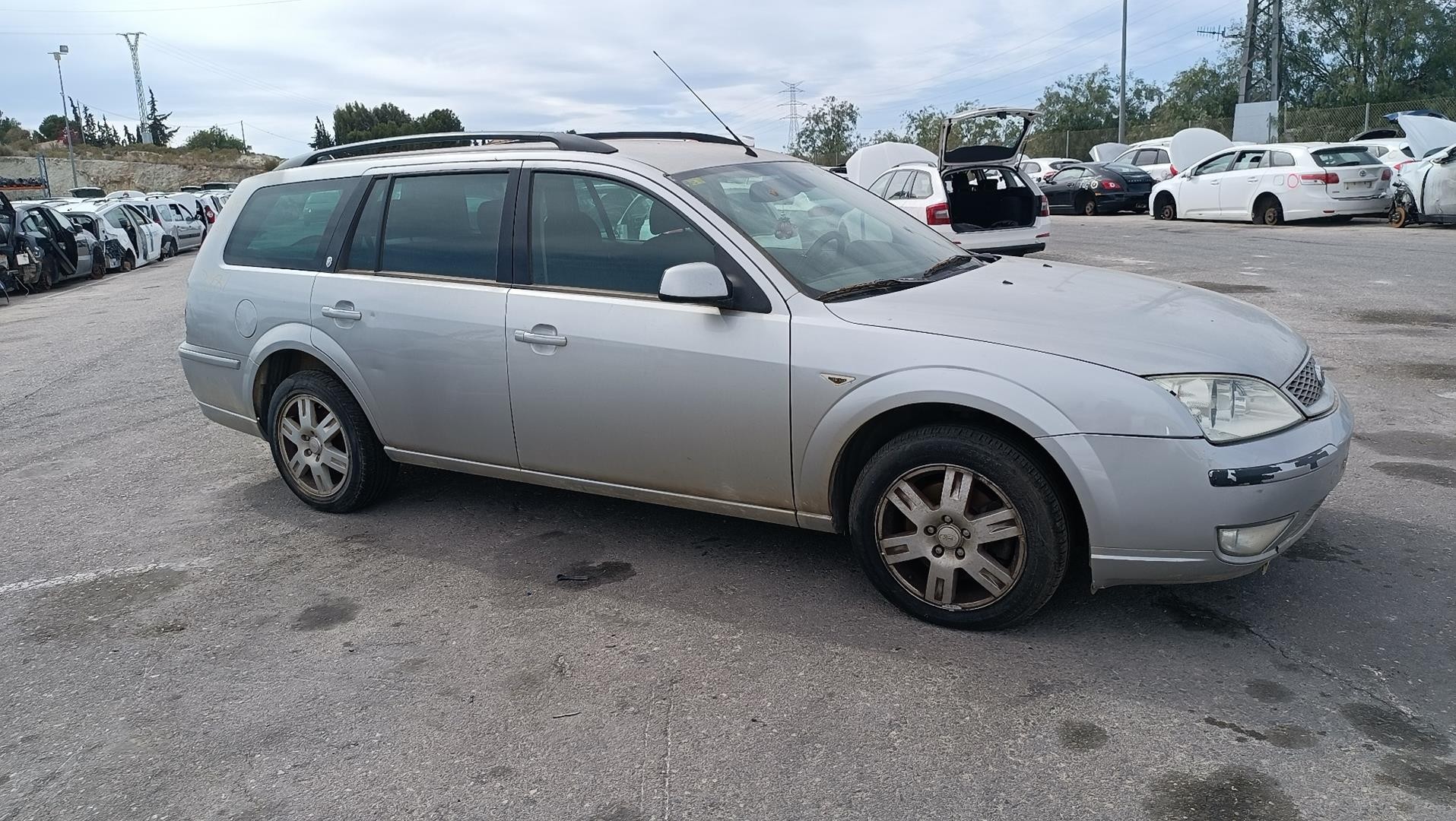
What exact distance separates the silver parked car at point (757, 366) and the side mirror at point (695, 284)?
0.01 m

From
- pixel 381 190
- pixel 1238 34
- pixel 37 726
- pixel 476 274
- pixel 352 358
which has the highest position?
pixel 1238 34

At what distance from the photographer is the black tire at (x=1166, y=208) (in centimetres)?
2245

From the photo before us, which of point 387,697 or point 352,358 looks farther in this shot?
point 352,358

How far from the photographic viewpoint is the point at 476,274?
477 centimetres

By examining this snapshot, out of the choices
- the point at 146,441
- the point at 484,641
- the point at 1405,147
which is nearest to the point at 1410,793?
the point at 484,641

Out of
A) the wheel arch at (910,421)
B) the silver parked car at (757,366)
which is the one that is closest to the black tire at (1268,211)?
the silver parked car at (757,366)

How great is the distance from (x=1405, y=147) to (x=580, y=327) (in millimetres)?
24127

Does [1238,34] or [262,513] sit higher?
[1238,34]

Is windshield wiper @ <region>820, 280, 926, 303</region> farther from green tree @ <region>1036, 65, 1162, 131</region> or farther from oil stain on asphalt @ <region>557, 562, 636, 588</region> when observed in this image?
green tree @ <region>1036, 65, 1162, 131</region>

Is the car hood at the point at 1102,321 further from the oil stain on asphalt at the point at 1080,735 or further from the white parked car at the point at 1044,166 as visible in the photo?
the white parked car at the point at 1044,166

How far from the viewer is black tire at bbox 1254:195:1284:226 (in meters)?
19.6

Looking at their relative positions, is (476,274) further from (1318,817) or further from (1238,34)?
(1238,34)

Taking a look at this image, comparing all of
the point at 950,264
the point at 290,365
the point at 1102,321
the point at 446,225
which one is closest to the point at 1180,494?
the point at 1102,321

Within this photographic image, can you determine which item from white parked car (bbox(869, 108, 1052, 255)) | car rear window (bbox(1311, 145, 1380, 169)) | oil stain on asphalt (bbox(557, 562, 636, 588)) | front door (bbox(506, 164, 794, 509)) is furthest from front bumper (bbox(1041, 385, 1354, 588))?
car rear window (bbox(1311, 145, 1380, 169))
